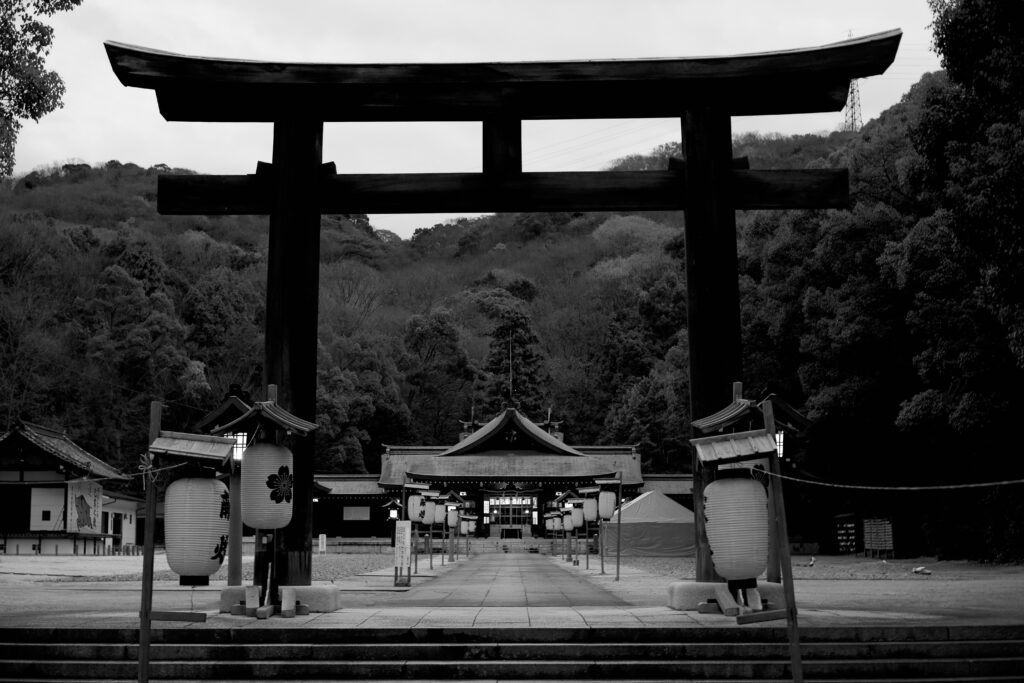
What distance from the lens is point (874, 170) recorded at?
2583 centimetres

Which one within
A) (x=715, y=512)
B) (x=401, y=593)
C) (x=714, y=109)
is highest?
(x=714, y=109)

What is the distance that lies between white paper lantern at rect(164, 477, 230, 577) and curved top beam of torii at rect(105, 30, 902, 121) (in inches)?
159

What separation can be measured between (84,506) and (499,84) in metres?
32.0

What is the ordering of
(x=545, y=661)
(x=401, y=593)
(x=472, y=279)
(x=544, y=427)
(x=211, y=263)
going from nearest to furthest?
1. (x=545, y=661)
2. (x=401, y=593)
3. (x=544, y=427)
4. (x=211, y=263)
5. (x=472, y=279)

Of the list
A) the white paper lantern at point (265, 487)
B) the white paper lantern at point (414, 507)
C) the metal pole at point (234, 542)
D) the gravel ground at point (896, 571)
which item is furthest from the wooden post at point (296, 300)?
the white paper lantern at point (414, 507)

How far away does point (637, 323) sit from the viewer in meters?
66.2

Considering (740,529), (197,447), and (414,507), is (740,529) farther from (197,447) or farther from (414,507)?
(414,507)

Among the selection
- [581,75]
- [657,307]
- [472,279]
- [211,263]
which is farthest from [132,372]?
[472,279]

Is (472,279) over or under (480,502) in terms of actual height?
over

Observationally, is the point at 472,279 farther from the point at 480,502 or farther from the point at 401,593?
the point at 401,593

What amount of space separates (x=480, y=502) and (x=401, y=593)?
31869 millimetres

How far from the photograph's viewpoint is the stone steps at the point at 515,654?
6891 mm

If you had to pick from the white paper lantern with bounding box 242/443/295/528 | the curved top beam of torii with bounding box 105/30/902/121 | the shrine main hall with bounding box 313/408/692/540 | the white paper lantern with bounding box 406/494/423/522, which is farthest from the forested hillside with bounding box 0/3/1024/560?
the white paper lantern with bounding box 406/494/423/522

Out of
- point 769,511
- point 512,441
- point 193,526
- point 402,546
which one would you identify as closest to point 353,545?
point 512,441
